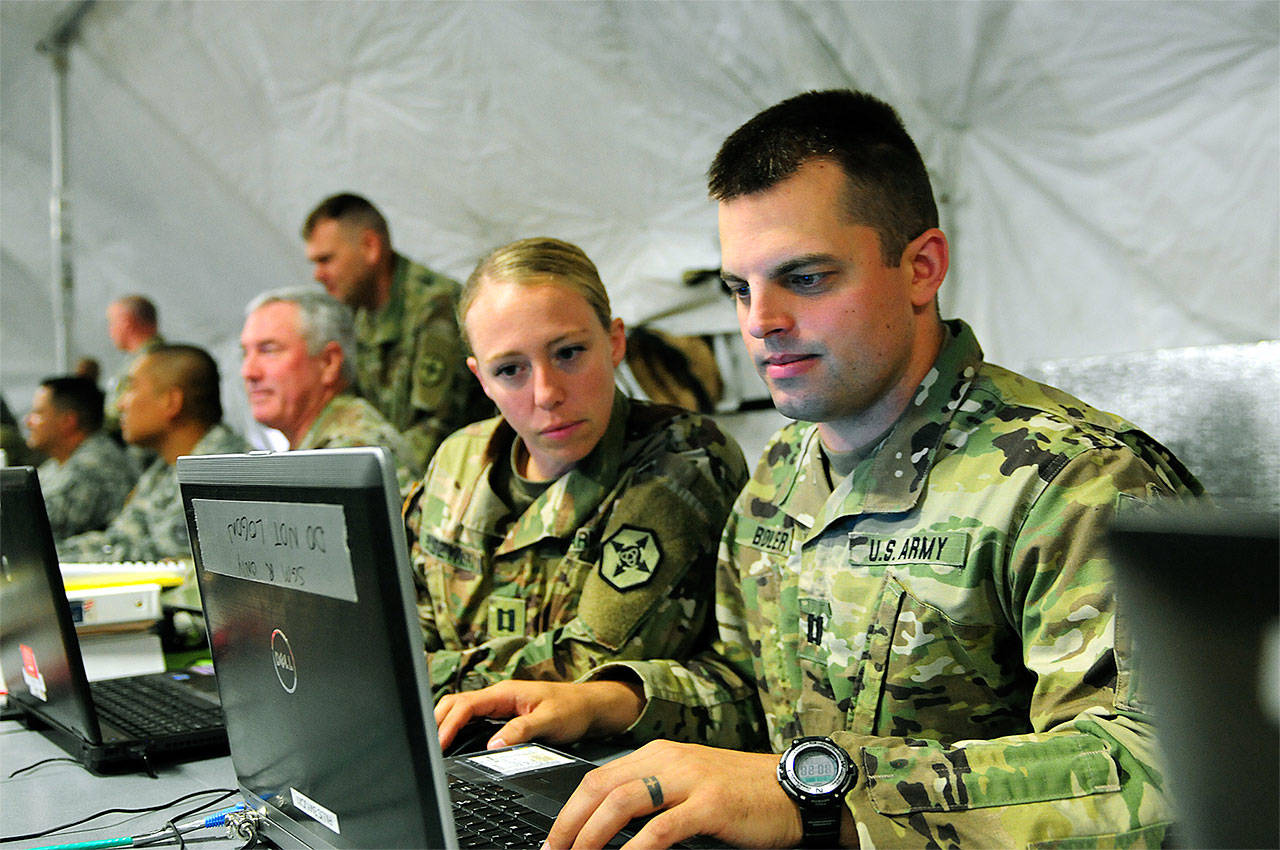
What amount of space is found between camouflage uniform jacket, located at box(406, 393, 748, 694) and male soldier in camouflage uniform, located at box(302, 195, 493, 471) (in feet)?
5.08

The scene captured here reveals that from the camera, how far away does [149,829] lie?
44.1 inches

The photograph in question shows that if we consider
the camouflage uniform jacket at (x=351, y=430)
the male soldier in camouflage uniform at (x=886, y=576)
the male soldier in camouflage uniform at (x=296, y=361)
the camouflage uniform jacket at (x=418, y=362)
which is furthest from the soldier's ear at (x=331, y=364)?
the male soldier in camouflage uniform at (x=886, y=576)

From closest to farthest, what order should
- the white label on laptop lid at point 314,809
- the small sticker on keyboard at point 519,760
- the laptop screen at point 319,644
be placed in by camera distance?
the laptop screen at point 319,644 < the white label on laptop lid at point 314,809 < the small sticker on keyboard at point 519,760

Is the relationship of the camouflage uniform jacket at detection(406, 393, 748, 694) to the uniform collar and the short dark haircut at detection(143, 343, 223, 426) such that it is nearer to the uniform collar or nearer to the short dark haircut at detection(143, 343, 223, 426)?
the uniform collar

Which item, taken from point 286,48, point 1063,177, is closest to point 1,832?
point 1063,177

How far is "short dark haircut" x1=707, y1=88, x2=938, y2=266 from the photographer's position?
4.23 ft

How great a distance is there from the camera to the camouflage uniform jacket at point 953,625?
3.10ft

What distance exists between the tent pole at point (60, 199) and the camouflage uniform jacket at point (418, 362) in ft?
7.26

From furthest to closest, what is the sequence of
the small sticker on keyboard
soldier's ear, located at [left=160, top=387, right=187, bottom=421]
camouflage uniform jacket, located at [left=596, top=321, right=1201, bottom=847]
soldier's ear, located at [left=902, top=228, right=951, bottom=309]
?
soldier's ear, located at [left=160, top=387, right=187, bottom=421] → soldier's ear, located at [left=902, top=228, right=951, bottom=309] → the small sticker on keyboard → camouflage uniform jacket, located at [left=596, top=321, right=1201, bottom=847]

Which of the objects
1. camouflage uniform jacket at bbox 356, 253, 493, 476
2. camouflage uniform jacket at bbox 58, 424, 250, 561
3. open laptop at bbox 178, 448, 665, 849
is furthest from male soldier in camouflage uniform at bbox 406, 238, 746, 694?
camouflage uniform jacket at bbox 58, 424, 250, 561

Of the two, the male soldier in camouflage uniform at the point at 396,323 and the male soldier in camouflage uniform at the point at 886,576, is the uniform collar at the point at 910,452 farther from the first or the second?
the male soldier in camouflage uniform at the point at 396,323

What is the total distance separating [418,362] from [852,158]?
251 centimetres

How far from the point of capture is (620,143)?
3.14 meters

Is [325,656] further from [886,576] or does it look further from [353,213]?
[353,213]
